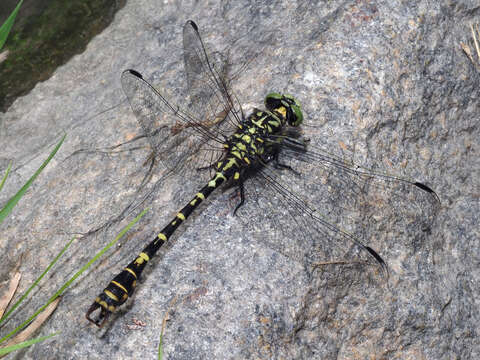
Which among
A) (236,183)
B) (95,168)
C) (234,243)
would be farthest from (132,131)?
(234,243)

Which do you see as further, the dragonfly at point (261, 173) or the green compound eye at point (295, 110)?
the green compound eye at point (295, 110)

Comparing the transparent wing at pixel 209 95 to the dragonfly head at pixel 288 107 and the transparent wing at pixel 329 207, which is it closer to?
the dragonfly head at pixel 288 107

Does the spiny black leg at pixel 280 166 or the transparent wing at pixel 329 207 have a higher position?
the spiny black leg at pixel 280 166

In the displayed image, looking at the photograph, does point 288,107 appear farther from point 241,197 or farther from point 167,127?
point 167,127

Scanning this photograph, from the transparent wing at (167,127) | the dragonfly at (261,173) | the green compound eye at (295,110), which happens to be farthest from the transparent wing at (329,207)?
the transparent wing at (167,127)

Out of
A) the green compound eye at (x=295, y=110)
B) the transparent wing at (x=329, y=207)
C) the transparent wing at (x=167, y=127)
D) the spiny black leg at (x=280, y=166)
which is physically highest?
the transparent wing at (x=167, y=127)

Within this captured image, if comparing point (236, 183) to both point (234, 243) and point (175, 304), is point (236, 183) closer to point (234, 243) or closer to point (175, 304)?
point (234, 243)
